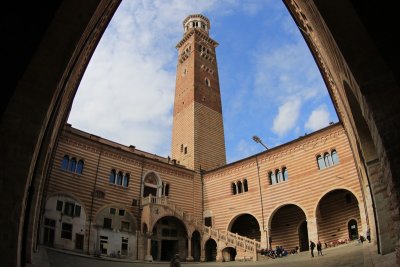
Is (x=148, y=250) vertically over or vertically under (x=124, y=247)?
under

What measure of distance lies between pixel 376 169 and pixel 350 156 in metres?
14.3

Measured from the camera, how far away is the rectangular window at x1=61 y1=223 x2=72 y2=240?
21359 millimetres

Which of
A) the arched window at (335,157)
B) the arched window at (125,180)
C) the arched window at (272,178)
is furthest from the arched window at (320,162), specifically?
the arched window at (125,180)

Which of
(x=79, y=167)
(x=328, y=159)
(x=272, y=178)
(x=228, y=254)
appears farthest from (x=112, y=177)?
(x=328, y=159)

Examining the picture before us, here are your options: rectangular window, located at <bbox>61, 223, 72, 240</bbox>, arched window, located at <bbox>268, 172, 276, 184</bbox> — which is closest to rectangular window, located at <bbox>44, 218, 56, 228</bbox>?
rectangular window, located at <bbox>61, 223, 72, 240</bbox>

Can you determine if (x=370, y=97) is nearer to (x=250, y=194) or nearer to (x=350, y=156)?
(x=350, y=156)

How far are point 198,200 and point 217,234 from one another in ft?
17.6

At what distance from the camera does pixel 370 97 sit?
583 centimetres

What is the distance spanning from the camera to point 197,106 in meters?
37.2

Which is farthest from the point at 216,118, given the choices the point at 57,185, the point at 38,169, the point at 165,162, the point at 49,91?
the point at 49,91

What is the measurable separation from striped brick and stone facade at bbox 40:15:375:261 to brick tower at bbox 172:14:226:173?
1.89 metres

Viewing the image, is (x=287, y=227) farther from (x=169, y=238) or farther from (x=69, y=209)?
(x=69, y=209)

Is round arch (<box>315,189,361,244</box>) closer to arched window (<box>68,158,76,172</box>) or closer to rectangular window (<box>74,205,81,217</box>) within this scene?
rectangular window (<box>74,205,81,217</box>)

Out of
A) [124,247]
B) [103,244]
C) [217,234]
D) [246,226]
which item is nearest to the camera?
[103,244]
